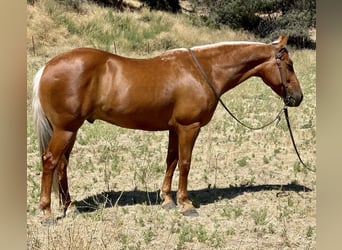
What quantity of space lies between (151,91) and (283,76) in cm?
79

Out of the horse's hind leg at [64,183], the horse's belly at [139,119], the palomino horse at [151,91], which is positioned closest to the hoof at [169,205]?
the palomino horse at [151,91]

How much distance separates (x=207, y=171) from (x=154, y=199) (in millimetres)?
400

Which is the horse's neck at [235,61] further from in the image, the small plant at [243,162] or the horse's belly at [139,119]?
the small plant at [243,162]

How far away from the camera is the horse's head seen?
3.58 metres

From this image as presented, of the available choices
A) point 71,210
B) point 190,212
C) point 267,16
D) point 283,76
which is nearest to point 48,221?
point 71,210

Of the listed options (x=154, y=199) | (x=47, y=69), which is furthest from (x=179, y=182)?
(x=47, y=69)

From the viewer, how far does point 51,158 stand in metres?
3.27

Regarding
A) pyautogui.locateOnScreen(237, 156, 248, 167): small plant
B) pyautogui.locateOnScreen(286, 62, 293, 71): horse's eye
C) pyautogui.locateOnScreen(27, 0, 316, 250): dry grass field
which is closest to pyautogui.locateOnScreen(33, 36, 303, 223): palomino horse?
pyautogui.locateOnScreen(286, 62, 293, 71): horse's eye

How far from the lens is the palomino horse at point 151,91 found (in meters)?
3.26

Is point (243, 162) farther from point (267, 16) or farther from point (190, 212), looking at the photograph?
point (267, 16)

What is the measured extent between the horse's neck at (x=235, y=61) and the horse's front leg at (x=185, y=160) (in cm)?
30

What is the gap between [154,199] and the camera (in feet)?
11.8

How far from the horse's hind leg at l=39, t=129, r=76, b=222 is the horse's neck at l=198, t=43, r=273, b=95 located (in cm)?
89

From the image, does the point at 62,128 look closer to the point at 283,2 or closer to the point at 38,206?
the point at 38,206
